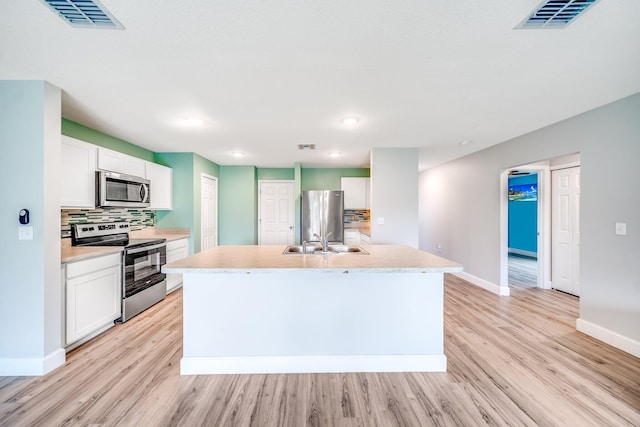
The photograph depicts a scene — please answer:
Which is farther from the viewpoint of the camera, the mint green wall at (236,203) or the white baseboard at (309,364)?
the mint green wall at (236,203)

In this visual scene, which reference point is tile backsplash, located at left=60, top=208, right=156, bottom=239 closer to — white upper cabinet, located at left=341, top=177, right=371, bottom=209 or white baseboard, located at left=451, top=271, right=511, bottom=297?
white upper cabinet, located at left=341, top=177, right=371, bottom=209

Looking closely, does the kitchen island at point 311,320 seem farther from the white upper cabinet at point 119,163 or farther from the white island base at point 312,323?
the white upper cabinet at point 119,163

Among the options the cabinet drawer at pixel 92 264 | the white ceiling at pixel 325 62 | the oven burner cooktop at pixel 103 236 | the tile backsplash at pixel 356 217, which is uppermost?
the white ceiling at pixel 325 62

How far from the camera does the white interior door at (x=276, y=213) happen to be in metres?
6.01

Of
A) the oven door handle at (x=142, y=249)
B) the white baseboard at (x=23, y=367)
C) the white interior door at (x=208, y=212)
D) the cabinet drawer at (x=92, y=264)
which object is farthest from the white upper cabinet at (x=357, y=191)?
the white baseboard at (x=23, y=367)

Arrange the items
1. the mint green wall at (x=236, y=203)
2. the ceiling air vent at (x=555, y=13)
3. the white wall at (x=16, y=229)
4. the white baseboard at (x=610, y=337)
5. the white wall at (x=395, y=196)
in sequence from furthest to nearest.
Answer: the mint green wall at (x=236, y=203), the white wall at (x=395, y=196), the white baseboard at (x=610, y=337), the white wall at (x=16, y=229), the ceiling air vent at (x=555, y=13)

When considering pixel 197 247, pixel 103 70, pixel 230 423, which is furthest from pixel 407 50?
pixel 197 247

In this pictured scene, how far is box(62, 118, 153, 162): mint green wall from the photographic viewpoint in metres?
2.95

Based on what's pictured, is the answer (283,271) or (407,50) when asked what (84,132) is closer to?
(283,271)

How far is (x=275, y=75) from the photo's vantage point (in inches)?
77.8

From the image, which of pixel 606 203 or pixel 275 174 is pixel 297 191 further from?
pixel 606 203

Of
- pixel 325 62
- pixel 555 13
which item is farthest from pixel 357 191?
pixel 555 13

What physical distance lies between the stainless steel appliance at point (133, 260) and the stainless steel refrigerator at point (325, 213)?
8.48 feet

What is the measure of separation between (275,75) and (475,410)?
8.70 feet
